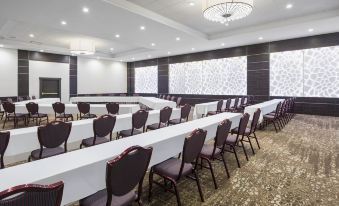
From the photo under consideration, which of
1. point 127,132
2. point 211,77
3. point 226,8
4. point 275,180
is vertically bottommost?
point 275,180

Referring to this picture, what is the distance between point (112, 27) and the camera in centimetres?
719

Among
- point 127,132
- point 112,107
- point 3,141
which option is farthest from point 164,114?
point 3,141

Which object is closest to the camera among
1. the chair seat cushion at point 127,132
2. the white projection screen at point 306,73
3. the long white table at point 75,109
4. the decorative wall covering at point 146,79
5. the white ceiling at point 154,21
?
the chair seat cushion at point 127,132

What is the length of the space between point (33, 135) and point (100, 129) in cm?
88

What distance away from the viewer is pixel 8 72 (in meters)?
10.6

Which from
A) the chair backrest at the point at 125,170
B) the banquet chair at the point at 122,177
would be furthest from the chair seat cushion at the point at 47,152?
the chair backrest at the point at 125,170

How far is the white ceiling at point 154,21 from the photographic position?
551 cm

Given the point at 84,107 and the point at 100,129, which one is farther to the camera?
the point at 84,107

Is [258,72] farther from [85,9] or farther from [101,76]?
[101,76]

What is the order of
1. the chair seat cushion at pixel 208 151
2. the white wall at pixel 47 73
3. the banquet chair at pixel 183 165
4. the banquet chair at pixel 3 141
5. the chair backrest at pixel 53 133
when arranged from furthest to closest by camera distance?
the white wall at pixel 47 73 → the chair seat cushion at pixel 208 151 → the chair backrest at pixel 53 133 → the banquet chair at pixel 3 141 → the banquet chair at pixel 183 165

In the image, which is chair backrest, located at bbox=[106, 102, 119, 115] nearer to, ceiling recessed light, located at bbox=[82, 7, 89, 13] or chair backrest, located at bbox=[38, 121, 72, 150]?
ceiling recessed light, located at bbox=[82, 7, 89, 13]

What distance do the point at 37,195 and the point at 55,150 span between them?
2.05 meters

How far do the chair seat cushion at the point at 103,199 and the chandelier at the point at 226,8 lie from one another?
3550 mm

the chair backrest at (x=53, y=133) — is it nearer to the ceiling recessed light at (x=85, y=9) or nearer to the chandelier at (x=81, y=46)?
the ceiling recessed light at (x=85, y=9)
